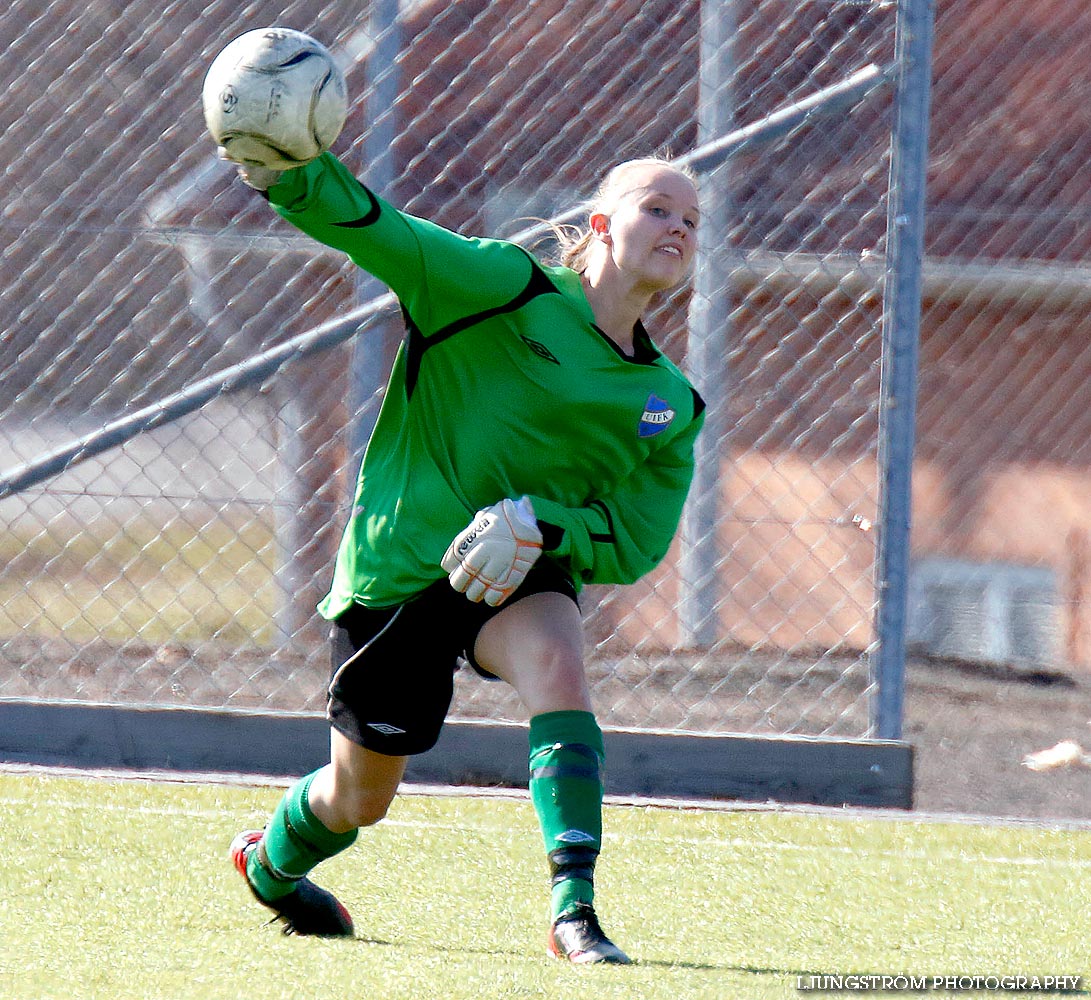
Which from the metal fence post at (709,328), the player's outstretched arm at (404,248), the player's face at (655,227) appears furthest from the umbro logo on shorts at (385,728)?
the metal fence post at (709,328)

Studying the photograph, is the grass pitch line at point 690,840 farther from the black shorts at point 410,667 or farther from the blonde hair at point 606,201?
the blonde hair at point 606,201

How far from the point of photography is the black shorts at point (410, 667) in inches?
117

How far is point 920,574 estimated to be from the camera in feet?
24.2

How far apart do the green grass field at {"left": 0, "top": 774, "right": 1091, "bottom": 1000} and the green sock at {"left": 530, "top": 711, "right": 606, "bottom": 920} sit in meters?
0.15

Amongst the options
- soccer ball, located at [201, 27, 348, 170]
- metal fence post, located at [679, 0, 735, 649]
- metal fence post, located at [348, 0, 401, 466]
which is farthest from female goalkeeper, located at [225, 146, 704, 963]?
Result: metal fence post, located at [679, 0, 735, 649]

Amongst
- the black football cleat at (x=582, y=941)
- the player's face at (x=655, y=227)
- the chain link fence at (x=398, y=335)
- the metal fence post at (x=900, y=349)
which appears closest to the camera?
the black football cleat at (x=582, y=941)

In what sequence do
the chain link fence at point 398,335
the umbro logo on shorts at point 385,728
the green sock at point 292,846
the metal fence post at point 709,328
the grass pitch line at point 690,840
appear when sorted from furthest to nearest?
the chain link fence at point 398,335, the metal fence post at point 709,328, the grass pitch line at point 690,840, the green sock at point 292,846, the umbro logo on shorts at point 385,728

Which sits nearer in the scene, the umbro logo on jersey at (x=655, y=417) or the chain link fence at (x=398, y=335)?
the umbro logo on jersey at (x=655, y=417)

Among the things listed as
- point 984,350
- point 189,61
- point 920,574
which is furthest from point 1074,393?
point 189,61

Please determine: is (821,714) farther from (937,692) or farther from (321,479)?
(321,479)

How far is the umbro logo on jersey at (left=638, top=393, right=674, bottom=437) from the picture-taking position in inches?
126

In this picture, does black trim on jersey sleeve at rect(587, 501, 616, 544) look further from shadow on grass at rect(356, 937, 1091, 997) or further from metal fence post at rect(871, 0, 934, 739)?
metal fence post at rect(871, 0, 934, 739)

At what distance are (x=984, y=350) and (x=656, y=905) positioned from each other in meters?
4.75

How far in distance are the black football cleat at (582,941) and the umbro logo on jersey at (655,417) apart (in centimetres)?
97
